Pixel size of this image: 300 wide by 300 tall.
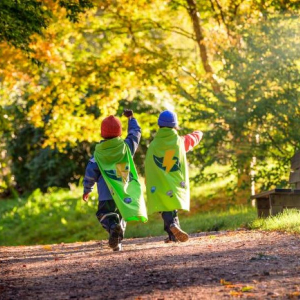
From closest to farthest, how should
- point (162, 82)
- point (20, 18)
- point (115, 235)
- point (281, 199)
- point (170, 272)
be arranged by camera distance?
1. point (170, 272)
2. point (115, 235)
3. point (281, 199)
4. point (20, 18)
5. point (162, 82)

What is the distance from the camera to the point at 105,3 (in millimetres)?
19562

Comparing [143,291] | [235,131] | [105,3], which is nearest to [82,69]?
[105,3]

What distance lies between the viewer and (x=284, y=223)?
10.1 meters

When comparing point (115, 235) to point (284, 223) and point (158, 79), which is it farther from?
point (158, 79)

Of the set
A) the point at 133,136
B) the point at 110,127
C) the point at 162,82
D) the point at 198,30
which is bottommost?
the point at 133,136

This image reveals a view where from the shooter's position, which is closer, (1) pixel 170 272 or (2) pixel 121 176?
(1) pixel 170 272

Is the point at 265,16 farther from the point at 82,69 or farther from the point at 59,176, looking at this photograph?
the point at 59,176

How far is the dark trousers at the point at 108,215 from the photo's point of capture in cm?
982

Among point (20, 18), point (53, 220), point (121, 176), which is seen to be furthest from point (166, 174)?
point (53, 220)

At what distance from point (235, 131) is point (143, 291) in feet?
35.4

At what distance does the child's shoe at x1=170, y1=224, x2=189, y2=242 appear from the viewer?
31.9 feet

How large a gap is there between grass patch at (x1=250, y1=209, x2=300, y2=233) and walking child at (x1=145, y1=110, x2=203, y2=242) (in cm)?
114

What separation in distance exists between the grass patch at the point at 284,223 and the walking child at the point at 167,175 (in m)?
1.14

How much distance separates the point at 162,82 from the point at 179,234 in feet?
34.3
